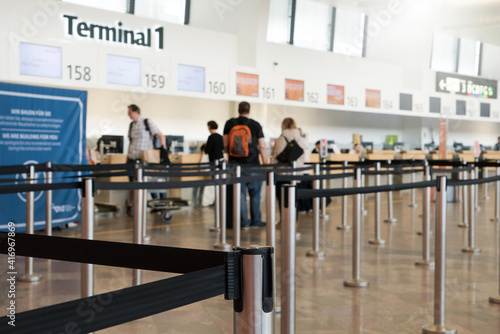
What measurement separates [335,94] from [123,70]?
5.22 meters

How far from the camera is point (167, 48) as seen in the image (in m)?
11.1

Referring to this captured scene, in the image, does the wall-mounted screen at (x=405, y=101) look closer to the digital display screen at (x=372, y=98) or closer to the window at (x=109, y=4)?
the digital display screen at (x=372, y=98)

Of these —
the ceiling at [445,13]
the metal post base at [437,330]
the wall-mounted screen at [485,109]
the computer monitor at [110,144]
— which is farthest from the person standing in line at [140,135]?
the wall-mounted screen at [485,109]

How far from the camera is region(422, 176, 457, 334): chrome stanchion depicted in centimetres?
329

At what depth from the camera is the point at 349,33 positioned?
15469mm

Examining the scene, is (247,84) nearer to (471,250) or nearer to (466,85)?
(471,250)

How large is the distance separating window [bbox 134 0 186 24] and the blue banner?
14.9 ft

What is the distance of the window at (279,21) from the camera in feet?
44.6

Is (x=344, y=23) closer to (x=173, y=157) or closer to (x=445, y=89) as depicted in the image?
(x=445, y=89)

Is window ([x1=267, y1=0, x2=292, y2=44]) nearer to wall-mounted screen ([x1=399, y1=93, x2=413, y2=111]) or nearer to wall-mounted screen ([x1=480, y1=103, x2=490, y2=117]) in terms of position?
wall-mounted screen ([x1=399, y1=93, x2=413, y2=111])

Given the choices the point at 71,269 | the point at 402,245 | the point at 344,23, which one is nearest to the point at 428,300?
the point at 402,245

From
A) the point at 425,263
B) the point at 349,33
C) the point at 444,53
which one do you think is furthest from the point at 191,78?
the point at 444,53

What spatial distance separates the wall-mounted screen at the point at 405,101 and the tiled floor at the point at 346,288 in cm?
754

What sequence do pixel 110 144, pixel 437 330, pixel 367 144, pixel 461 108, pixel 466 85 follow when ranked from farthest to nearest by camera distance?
pixel 466 85
pixel 461 108
pixel 367 144
pixel 110 144
pixel 437 330
